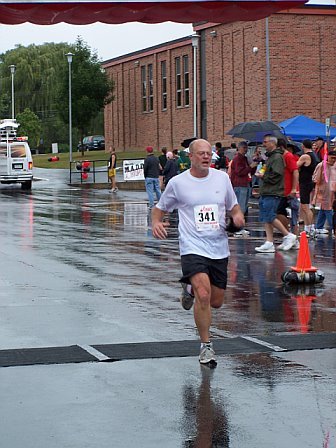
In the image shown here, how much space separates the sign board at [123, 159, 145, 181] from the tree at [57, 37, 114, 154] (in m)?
25.0

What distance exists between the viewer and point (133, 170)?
46188mm

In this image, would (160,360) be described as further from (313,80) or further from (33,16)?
(313,80)

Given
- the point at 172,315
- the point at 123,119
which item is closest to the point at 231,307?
the point at 172,315

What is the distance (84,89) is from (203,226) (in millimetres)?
63241

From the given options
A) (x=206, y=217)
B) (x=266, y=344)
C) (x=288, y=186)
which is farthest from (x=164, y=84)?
(x=206, y=217)

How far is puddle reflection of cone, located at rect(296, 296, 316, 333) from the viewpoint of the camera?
10.5 metres

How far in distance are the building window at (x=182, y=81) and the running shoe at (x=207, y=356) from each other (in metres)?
54.6

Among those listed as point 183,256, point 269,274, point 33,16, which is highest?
point 33,16

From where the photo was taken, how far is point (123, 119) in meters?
74.1

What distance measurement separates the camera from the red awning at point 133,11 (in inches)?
319

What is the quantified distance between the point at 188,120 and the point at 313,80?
12033mm

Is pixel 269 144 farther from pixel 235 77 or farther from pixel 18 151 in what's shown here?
pixel 235 77

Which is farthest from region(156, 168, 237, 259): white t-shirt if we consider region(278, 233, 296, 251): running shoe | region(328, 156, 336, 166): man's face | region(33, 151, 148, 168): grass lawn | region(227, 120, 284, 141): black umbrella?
region(33, 151, 148, 168): grass lawn

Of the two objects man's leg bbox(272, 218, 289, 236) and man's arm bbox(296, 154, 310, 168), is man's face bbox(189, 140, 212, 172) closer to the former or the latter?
man's leg bbox(272, 218, 289, 236)
